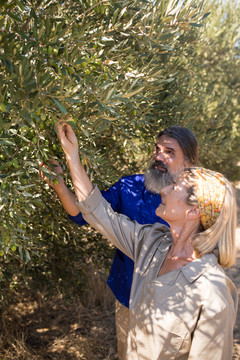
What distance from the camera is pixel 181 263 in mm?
2195

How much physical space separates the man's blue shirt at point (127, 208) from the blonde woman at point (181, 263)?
757mm

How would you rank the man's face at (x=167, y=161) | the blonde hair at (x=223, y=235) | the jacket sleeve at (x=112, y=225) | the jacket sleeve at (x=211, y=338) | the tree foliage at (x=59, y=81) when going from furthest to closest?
the man's face at (x=167, y=161) < the jacket sleeve at (x=112, y=225) < the blonde hair at (x=223, y=235) < the jacket sleeve at (x=211, y=338) < the tree foliage at (x=59, y=81)

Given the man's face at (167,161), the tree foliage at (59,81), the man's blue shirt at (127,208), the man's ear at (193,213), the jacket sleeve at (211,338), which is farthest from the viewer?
the man's face at (167,161)

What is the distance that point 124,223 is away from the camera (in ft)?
7.95

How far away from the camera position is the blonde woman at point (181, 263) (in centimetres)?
190

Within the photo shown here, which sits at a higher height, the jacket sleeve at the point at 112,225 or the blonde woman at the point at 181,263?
the jacket sleeve at the point at 112,225

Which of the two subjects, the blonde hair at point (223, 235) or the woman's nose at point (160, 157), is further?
the woman's nose at point (160, 157)

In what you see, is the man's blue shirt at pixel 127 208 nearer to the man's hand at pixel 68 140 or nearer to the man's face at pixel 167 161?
the man's face at pixel 167 161

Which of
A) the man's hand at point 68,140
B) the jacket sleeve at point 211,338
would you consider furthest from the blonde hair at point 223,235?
the man's hand at point 68,140

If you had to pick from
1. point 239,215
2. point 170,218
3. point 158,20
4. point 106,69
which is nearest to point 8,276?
point 170,218

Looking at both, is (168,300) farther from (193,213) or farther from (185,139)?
(185,139)

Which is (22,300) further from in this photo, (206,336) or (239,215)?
(239,215)

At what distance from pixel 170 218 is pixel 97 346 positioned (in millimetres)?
3823

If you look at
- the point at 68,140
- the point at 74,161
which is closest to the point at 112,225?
the point at 74,161
